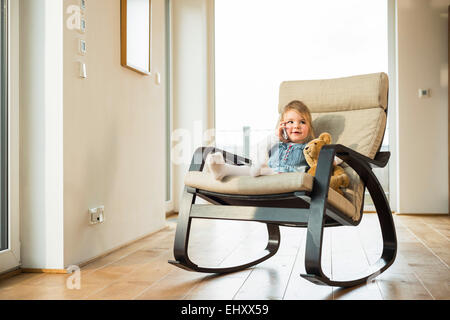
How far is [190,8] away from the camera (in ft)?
14.9

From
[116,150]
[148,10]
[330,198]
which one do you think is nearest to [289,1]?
[148,10]

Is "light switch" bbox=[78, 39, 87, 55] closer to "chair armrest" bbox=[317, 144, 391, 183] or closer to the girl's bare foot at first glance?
the girl's bare foot

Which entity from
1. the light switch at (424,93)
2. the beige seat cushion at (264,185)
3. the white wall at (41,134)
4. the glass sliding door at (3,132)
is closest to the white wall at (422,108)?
the light switch at (424,93)

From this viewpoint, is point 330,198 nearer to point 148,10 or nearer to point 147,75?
point 147,75

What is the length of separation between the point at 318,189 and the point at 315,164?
46 cm

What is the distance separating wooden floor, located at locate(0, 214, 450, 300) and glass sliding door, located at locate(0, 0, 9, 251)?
237 mm

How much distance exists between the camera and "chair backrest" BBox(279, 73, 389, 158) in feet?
7.68

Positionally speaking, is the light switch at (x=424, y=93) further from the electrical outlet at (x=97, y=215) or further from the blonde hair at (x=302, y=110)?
the electrical outlet at (x=97, y=215)

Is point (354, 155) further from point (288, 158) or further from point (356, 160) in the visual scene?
point (288, 158)

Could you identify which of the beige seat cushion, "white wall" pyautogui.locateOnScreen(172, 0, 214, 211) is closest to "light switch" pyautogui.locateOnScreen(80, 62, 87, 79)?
the beige seat cushion

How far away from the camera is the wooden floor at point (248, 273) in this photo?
72.9 inches

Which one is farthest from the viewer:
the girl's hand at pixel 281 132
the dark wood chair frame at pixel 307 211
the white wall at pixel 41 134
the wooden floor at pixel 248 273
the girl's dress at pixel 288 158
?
the girl's hand at pixel 281 132

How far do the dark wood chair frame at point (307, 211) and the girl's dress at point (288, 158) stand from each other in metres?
0.16

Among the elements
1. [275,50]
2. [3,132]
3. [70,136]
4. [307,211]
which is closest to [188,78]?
[275,50]
